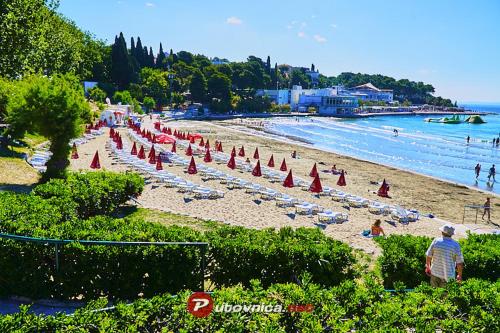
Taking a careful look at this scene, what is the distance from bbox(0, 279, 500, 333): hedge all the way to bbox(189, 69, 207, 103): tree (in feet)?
330

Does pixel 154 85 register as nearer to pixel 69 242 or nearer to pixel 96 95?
pixel 96 95

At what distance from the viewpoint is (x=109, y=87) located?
83938 millimetres

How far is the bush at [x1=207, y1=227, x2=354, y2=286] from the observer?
7.24 metres

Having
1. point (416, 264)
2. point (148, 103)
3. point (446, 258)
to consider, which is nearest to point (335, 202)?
point (416, 264)

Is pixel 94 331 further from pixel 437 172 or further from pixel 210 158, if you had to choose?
pixel 437 172

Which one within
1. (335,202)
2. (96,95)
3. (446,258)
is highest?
(96,95)

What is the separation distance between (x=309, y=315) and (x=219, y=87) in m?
102

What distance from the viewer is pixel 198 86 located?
103125 mm

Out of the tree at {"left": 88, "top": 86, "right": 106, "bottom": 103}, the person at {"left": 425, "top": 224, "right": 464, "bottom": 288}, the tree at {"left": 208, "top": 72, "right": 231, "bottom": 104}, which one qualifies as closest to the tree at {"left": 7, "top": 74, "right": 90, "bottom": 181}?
the person at {"left": 425, "top": 224, "right": 464, "bottom": 288}

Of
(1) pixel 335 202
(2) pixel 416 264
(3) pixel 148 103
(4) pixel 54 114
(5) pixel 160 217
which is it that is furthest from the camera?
(3) pixel 148 103

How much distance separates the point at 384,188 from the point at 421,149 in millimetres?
32763

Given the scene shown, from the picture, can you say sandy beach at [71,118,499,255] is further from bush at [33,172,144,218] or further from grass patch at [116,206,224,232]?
bush at [33,172,144,218]

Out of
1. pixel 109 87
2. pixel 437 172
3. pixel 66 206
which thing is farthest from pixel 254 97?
pixel 66 206

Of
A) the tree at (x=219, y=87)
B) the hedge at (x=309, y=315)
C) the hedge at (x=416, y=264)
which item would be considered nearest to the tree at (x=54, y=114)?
the hedge at (x=309, y=315)
